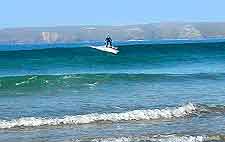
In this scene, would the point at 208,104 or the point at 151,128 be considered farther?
the point at 208,104

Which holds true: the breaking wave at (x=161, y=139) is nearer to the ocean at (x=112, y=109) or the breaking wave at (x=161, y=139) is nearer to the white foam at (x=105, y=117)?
the ocean at (x=112, y=109)

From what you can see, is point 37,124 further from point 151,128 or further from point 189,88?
point 189,88

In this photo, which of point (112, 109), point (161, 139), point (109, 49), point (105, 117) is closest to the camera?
point (161, 139)

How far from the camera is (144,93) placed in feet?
82.3

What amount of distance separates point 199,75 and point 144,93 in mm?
10432

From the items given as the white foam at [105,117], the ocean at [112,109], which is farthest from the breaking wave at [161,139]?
the white foam at [105,117]

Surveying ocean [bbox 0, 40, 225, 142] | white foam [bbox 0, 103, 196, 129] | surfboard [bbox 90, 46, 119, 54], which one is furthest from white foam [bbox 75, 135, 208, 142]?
surfboard [bbox 90, 46, 119, 54]

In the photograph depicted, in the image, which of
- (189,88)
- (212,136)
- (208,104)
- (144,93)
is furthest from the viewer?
(189,88)

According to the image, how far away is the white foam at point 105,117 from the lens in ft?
56.7

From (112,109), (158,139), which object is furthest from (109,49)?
(158,139)

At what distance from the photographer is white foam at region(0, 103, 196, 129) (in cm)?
1730

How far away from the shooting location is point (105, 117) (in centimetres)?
1798

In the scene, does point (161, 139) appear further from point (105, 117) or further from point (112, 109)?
point (112, 109)

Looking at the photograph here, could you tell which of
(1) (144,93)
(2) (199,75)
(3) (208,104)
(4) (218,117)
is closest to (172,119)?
(4) (218,117)
